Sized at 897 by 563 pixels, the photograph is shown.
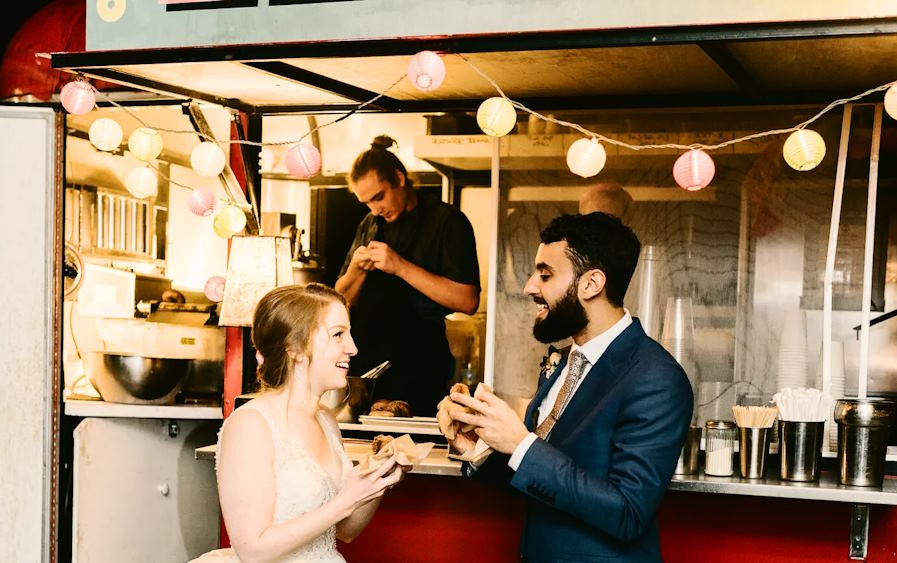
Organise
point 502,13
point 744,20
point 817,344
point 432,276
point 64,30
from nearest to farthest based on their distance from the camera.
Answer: point 744,20 < point 502,13 < point 817,344 < point 432,276 < point 64,30

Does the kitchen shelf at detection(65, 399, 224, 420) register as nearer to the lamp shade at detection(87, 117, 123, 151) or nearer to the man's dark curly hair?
the lamp shade at detection(87, 117, 123, 151)

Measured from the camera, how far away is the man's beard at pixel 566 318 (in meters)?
3.12

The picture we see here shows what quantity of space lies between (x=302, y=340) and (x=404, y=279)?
1.71 m

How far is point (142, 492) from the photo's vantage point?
5102 mm

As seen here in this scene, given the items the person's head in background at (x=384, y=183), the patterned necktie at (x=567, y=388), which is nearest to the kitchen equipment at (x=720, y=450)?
the patterned necktie at (x=567, y=388)

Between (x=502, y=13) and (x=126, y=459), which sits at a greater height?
(x=502, y=13)

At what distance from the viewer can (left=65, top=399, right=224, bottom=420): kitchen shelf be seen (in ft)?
16.2

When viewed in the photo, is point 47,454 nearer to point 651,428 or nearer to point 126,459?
point 126,459

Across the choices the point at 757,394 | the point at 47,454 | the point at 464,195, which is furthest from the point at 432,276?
the point at 47,454

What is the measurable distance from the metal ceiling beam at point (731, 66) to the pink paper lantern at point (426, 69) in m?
0.82

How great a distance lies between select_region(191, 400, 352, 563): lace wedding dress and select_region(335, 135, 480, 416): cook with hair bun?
1663 mm

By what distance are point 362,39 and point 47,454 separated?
269cm


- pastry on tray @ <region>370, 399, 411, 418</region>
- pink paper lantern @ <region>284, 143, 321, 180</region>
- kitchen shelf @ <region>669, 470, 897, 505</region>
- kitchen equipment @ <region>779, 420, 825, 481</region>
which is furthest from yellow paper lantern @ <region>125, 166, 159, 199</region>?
kitchen equipment @ <region>779, 420, 825, 481</region>

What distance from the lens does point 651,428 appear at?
284cm
